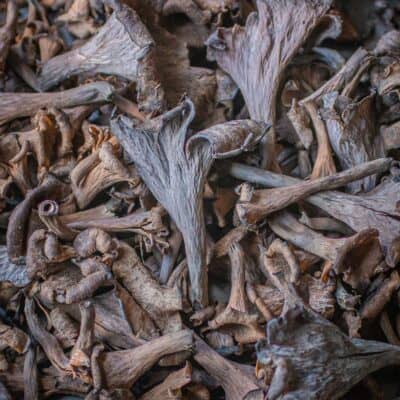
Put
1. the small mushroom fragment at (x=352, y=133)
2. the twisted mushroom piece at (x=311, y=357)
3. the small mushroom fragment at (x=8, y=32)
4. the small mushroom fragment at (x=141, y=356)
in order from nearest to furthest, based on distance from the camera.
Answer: the twisted mushroom piece at (x=311, y=357) → the small mushroom fragment at (x=141, y=356) → the small mushroom fragment at (x=352, y=133) → the small mushroom fragment at (x=8, y=32)

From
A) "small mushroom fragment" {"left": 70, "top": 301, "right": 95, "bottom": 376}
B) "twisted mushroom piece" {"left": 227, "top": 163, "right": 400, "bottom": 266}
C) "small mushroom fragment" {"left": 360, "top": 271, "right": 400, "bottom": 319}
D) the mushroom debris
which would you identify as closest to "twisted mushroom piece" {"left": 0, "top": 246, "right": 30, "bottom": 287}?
the mushroom debris

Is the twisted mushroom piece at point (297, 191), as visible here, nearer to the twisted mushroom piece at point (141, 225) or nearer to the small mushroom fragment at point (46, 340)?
the twisted mushroom piece at point (141, 225)

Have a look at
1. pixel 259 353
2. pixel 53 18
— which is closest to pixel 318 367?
pixel 259 353

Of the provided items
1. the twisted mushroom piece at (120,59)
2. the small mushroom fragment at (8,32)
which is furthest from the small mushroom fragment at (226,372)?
the small mushroom fragment at (8,32)

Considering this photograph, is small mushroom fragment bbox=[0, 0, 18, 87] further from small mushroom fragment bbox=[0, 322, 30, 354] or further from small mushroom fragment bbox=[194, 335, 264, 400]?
small mushroom fragment bbox=[194, 335, 264, 400]

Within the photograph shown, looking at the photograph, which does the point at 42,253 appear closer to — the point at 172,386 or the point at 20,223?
the point at 20,223

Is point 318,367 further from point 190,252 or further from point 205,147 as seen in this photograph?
point 205,147

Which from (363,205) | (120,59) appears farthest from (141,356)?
(120,59)
